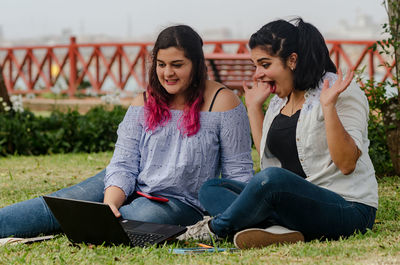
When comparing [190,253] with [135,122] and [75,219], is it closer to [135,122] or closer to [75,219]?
[75,219]

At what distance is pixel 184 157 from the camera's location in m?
3.49

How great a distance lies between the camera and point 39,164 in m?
6.54

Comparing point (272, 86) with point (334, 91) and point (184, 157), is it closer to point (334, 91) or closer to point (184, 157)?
point (334, 91)

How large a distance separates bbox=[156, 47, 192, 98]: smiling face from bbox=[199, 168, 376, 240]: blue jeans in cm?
71

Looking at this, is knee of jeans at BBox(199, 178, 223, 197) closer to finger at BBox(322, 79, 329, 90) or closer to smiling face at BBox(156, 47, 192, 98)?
smiling face at BBox(156, 47, 192, 98)

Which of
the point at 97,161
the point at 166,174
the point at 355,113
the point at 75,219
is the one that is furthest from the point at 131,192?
the point at 97,161

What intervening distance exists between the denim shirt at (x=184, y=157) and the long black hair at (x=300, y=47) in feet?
1.72

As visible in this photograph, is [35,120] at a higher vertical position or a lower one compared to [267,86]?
lower

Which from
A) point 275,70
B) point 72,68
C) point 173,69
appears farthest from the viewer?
point 72,68

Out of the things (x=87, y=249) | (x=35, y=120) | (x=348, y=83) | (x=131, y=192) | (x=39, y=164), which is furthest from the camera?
(x=35, y=120)

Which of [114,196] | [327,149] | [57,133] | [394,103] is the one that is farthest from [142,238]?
[57,133]

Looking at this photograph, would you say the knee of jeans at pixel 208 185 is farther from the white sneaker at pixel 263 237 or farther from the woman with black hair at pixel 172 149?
the white sneaker at pixel 263 237

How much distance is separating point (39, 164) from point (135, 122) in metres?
3.17

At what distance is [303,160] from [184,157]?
68 centimetres
